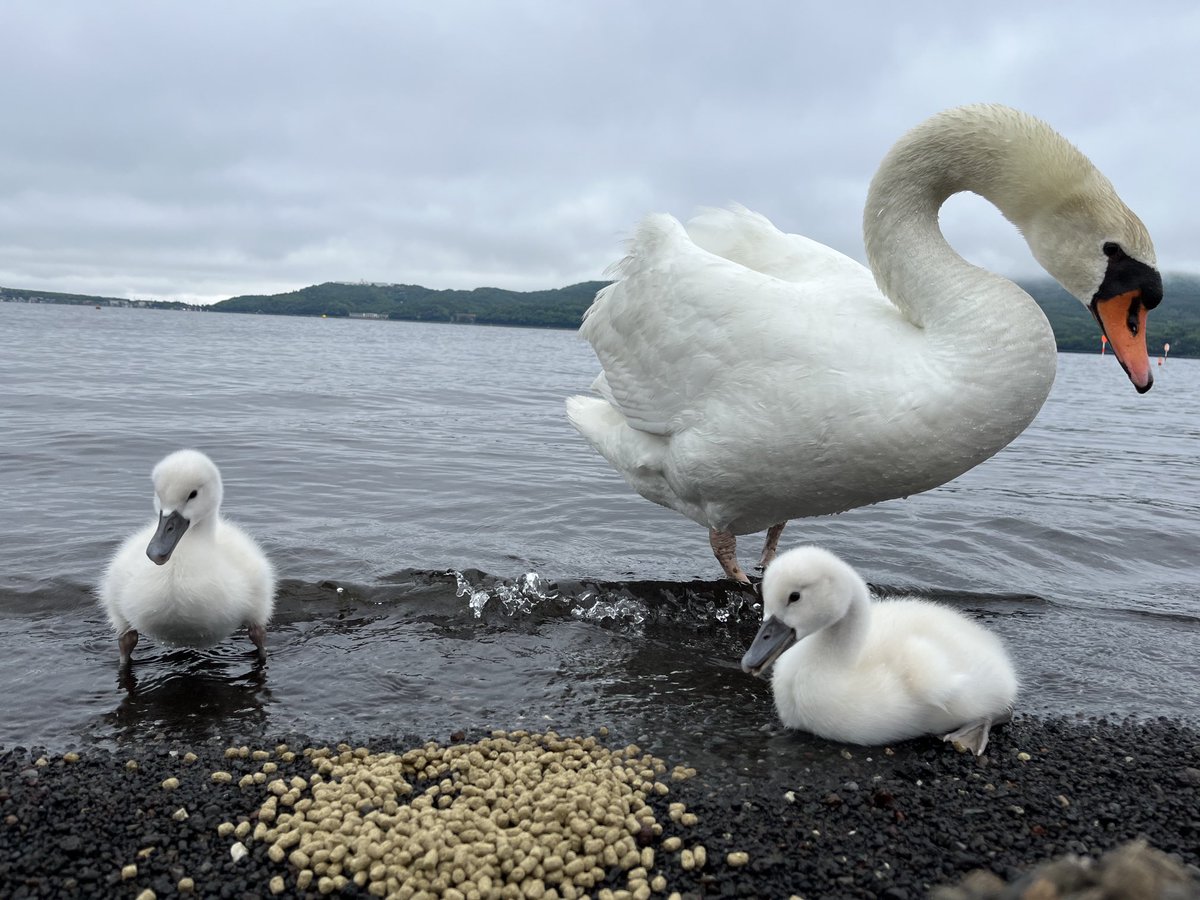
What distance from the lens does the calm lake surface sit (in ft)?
15.4

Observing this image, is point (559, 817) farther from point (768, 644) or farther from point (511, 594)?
point (511, 594)

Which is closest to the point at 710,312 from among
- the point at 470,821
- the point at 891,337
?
the point at 891,337

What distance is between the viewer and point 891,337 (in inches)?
187

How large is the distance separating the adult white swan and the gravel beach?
4.75 ft

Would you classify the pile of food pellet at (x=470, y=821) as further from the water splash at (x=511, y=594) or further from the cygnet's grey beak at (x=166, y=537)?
the water splash at (x=511, y=594)

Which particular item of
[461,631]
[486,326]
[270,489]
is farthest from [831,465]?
[486,326]

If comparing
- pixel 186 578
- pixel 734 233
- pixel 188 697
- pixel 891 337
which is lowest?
pixel 188 697

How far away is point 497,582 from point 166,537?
7.74 ft

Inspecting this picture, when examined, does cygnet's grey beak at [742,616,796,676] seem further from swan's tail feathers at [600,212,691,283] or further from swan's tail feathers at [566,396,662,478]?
swan's tail feathers at [600,212,691,283]

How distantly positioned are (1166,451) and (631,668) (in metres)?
15.1

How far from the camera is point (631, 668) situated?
17.5 feet

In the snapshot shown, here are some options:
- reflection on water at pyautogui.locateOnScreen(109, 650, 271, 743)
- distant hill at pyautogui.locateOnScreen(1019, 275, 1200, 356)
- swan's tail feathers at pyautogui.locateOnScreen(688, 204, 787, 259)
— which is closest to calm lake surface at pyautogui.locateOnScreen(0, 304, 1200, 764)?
reflection on water at pyautogui.locateOnScreen(109, 650, 271, 743)

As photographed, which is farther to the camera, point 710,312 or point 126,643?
point 710,312

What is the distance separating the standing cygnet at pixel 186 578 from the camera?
4992 millimetres
